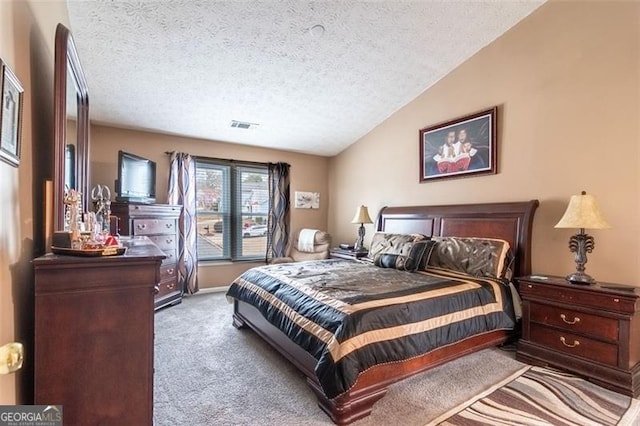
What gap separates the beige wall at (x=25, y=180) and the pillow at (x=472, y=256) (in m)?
3.22

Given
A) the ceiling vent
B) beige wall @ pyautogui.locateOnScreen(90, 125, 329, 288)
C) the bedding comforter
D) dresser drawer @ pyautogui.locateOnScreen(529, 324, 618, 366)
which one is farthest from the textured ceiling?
dresser drawer @ pyautogui.locateOnScreen(529, 324, 618, 366)

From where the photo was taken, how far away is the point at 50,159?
1.74 metres

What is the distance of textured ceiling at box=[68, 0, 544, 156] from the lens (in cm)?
257

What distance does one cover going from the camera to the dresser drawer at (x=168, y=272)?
3.99 metres

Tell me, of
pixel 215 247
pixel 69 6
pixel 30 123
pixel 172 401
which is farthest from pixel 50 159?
pixel 215 247

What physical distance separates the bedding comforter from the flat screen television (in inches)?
74.1

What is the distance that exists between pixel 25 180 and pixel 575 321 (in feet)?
11.8

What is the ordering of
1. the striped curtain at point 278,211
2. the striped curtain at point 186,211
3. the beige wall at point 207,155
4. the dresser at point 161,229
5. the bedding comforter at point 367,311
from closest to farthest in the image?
the bedding comforter at point 367,311
the dresser at point 161,229
the beige wall at point 207,155
the striped curtain at point 186,211
the striped curtain at point 278,211

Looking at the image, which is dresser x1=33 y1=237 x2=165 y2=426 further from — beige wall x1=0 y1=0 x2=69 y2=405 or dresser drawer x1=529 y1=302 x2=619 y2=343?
dresser drawer x1=529 y1=302 x2=619 y2=343

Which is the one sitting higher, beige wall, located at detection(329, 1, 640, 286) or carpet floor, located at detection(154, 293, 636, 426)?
beige wall, located at detection(329, 1, 640, 286)

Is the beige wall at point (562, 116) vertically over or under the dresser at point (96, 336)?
over

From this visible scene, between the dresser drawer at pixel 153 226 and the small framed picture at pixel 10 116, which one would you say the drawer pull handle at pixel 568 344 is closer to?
the small framed picture at pixel 10 116

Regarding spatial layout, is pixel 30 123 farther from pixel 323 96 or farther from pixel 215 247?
pixel 215 247
